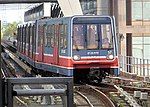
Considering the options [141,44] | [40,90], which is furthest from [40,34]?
[141,44]

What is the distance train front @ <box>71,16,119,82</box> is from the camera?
15844mm

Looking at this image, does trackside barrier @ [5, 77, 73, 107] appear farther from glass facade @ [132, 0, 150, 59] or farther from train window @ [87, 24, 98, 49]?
glass facade @ [132, 0, 150, 59]

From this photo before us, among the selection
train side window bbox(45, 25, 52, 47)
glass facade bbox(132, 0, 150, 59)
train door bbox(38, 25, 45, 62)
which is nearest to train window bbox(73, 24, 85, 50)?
train side window bbox(45, 25, 52, 47)

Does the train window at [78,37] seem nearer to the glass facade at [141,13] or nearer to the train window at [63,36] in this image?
the train window at [63,36]

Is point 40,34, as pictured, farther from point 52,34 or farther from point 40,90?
point 40,90

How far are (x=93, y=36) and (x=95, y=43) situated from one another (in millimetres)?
248

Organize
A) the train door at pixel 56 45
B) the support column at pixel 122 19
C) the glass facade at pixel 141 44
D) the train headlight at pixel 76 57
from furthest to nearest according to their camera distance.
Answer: the glass facade at pixel 141 44
the support column at pixel 122 19
the train door at pixel 56 45
the train headlight at pixel 76 57

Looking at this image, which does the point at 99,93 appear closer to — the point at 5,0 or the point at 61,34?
the point at 61,34

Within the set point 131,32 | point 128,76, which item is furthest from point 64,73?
point 131,32

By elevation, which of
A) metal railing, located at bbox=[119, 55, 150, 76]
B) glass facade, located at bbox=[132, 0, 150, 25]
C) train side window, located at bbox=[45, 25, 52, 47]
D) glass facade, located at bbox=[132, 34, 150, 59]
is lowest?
metal railing, located at bbox=[119, 55, 150, 76]

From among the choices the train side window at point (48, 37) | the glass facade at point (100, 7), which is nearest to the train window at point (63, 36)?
the train side window at point (48, 37)

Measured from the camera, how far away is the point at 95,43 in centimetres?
1606

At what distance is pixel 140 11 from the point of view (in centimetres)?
3569

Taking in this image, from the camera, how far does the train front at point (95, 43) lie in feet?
52.0
